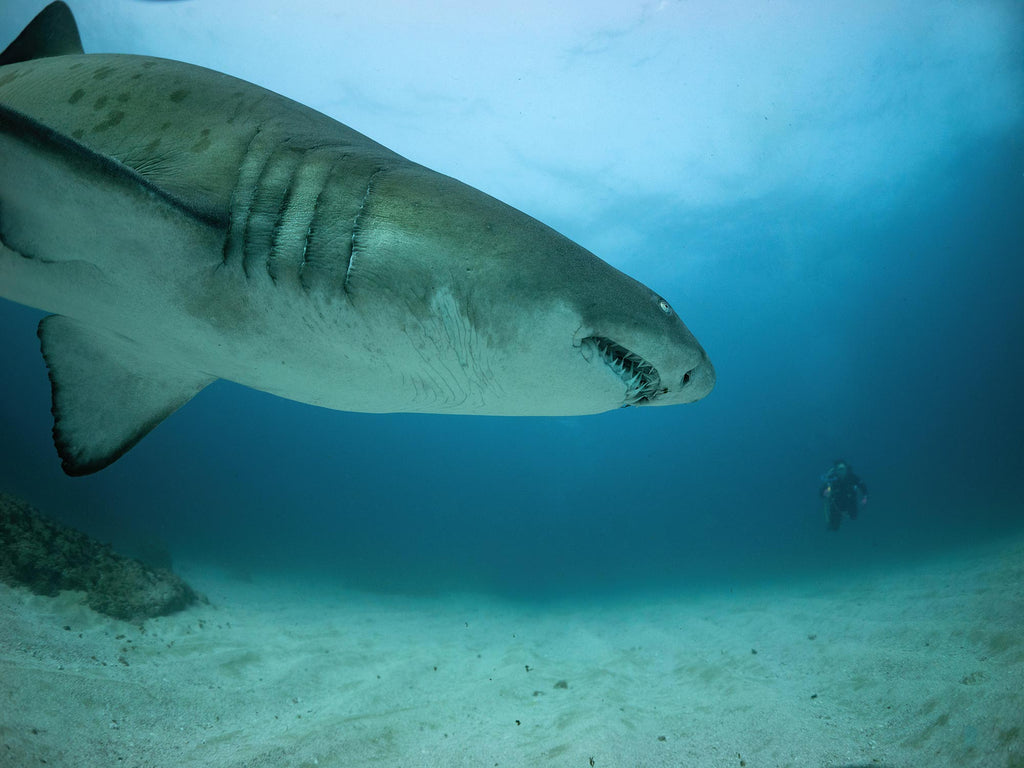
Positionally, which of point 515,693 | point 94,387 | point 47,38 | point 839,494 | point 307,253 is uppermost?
point 47,38

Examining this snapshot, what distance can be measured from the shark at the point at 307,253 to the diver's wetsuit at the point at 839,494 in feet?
49.7

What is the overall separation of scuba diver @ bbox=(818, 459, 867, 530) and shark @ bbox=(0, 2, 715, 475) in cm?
1511

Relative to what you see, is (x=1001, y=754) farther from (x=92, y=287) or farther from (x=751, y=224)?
(x=751, y=224)

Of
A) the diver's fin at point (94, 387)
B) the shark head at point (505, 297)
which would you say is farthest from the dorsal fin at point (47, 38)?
the shark head at point (505, 297)

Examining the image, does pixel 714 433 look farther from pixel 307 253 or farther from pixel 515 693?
pixel 307 253

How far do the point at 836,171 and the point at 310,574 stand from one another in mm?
28703

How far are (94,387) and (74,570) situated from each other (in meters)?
4.64

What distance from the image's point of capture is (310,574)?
1909 cm

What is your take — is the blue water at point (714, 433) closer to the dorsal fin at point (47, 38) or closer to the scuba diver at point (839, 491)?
the scuba diver at point (839, 491)

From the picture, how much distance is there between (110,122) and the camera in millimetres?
1861

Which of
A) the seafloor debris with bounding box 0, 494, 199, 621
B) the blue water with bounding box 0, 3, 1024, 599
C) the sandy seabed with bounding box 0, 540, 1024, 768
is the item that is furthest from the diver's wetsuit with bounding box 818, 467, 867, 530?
the seafloor debris with bounding box 0, 494, 199, 621

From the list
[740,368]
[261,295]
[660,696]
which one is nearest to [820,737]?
[660,696]

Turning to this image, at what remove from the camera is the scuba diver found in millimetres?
14086

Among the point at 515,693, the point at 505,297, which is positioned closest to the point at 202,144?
the point at 505,297
